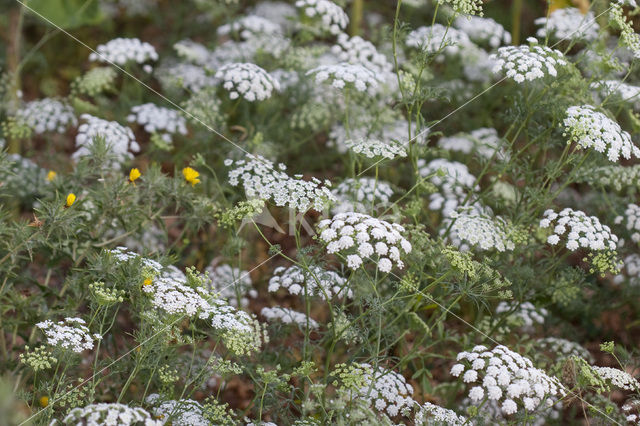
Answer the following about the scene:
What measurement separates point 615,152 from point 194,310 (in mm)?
2858

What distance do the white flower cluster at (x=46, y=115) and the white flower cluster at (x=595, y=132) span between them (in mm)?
4412

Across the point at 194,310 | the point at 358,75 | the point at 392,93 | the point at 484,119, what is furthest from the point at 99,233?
the point at 484,119

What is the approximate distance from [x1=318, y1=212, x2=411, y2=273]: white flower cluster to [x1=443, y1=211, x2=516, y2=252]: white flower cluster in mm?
715

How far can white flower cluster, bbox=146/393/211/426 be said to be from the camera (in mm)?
3709

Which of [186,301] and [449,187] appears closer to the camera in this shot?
[186,301]

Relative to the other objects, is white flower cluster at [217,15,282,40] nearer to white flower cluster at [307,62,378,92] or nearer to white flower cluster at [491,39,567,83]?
white flower cluster at [307,62,378,92]

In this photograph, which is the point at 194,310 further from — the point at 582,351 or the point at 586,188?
the point at 586,188

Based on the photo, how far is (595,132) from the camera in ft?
14.0

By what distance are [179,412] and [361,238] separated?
1468 mm

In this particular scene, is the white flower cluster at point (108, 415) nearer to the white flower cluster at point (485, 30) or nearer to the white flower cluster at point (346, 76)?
the white flower cluster at point (346, 76)

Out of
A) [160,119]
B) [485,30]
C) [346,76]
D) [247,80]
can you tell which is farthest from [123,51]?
[485,30]

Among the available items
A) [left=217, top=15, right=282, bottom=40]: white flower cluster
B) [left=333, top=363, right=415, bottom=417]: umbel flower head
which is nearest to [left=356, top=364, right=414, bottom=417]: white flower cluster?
[left=333, top=363, right=415, bottom=417]: umbel flower head

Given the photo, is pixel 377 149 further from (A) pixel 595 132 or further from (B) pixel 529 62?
(A) pixel 595 132

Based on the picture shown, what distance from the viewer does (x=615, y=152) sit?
4309 millimetres
